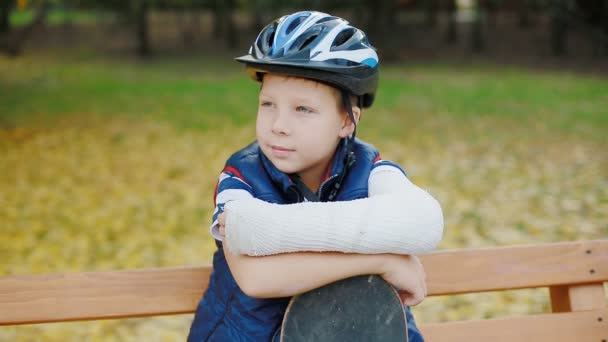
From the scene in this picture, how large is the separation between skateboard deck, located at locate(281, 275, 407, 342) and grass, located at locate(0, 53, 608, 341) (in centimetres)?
279

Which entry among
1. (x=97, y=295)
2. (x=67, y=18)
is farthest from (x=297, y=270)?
(x=67, y=18)

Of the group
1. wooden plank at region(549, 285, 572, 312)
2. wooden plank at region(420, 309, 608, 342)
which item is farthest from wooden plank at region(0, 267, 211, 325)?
wooden plank at region(549, 285, 572, 312)

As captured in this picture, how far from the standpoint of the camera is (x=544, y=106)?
1361cm

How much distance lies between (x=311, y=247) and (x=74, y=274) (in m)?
0.98

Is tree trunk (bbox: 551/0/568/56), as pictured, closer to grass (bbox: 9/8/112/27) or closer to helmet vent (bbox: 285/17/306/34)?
grass (bbox: 9/8/112/27)

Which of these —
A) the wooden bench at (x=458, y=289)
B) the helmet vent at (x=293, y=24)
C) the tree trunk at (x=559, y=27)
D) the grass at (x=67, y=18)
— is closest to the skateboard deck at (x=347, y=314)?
the wooden bench at (x=458, y=289)

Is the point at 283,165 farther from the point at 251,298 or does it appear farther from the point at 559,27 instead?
the point at 559,27

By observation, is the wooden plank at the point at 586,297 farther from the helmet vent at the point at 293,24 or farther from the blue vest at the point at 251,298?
the helmet vent at the point at 293,24

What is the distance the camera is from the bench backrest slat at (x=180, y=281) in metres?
2.37

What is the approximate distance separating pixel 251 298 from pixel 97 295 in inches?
25.2

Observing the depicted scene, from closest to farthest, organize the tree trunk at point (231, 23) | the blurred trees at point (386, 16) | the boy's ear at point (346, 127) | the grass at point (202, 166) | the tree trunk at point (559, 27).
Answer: the boy's ear at point (346, 127) < the grass at point (202, 166) < the tree trunk at point (559, 27) < the blurred trees at point (386, 16) < the tree trunk at point (231, 23)

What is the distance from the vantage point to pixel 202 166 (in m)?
9.20

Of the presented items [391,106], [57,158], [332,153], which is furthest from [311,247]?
[391,106]

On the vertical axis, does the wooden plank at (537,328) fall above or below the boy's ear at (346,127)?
below
